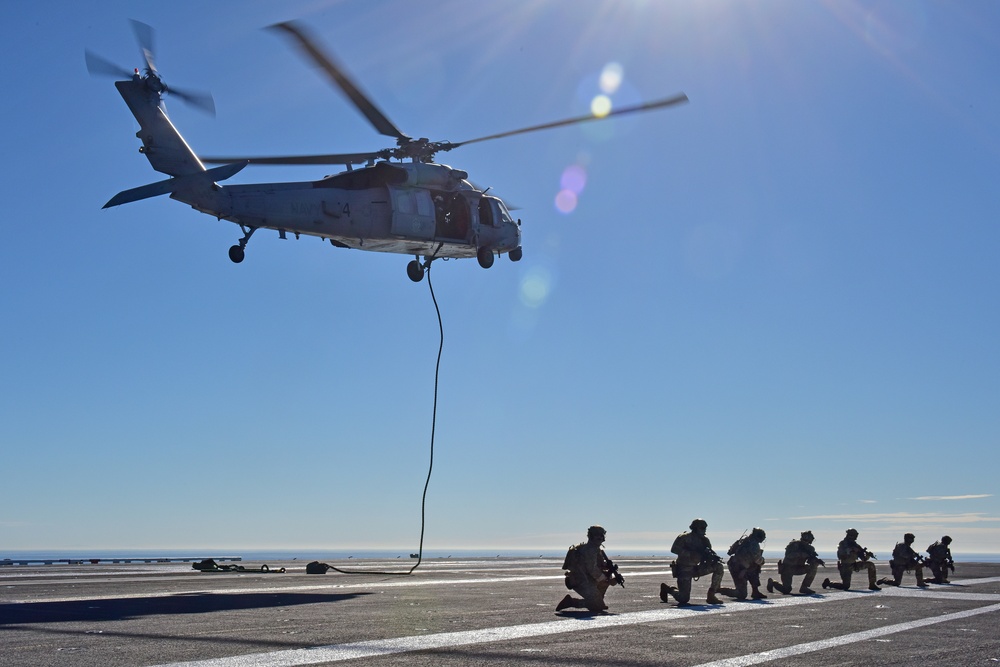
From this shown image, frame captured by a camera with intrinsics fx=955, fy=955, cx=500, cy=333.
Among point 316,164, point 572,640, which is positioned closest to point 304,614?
point 572,640

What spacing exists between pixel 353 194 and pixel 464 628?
61.3 ft

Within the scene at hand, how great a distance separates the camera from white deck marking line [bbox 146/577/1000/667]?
1025 cm

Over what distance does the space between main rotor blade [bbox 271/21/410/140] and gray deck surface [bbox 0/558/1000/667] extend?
47.8 feet

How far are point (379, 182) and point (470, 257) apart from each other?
16.9 ft

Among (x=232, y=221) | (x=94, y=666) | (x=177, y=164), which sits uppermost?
(x=177, y=164)

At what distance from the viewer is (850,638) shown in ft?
44.9

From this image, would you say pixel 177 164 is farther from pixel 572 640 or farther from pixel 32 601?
pixel 572 640

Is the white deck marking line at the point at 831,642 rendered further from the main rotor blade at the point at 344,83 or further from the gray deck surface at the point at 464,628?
the main rotor blade at the point at 344,83

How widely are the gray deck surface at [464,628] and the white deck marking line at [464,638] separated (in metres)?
0.03

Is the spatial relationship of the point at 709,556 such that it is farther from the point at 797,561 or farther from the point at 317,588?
the point at 317,588

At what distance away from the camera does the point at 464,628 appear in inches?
547

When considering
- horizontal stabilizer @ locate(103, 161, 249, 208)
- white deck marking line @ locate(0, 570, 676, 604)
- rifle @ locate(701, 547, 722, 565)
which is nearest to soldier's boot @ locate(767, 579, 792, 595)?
rifle @ locate(701, 547, 722, 565)

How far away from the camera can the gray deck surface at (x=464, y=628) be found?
1105 cm

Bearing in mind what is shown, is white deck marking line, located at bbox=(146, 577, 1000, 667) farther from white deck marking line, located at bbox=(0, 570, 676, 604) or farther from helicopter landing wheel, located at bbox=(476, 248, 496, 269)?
helicopter landing wheel, located at bbox=(476, 248, 496, 269)
